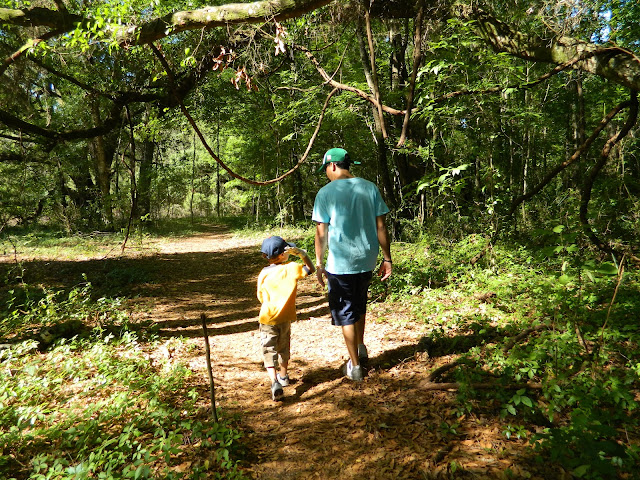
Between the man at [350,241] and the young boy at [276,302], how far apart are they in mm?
310

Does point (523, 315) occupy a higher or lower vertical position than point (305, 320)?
higher

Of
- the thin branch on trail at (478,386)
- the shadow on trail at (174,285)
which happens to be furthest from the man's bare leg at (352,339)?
the shadow on trail at (174,285)

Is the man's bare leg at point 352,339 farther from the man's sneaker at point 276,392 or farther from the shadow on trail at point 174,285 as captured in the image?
the shadow on trail at point 174,285

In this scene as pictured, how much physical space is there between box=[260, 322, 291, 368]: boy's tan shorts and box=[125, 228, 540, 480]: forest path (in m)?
0.40

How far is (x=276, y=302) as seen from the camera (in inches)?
136

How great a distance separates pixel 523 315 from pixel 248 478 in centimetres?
343

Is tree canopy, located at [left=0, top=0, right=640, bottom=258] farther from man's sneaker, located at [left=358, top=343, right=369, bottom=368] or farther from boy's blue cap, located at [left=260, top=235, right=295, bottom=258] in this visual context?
man's sneaker, located at [left=358, top=343, right=369, bottom=368]

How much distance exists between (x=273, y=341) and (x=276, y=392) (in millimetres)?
479

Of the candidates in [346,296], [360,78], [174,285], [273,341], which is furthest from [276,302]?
[360,78]

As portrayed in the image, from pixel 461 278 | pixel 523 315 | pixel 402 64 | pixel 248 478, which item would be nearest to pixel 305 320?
pixel 461 278

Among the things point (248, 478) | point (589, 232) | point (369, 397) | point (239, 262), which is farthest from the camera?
point (239, 262)

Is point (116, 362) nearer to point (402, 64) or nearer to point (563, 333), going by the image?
point (563, 333)

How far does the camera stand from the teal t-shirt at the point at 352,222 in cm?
335

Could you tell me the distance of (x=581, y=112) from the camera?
38.3 feet
